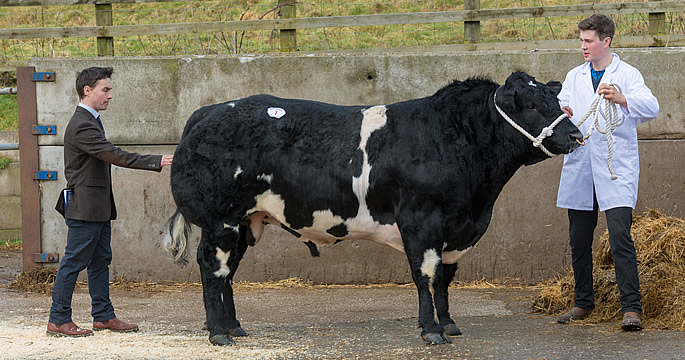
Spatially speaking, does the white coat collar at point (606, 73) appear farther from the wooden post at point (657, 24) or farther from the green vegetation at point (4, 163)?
the green vegetation at point (4, 163)

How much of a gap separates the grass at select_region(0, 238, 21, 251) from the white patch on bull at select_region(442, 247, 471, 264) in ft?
20.5

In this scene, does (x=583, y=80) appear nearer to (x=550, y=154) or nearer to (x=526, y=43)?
(x=550, y=154)

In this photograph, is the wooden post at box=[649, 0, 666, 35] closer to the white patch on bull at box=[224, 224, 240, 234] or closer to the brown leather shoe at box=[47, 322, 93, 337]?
the white patch on bull at box=[224, 224, 240, 234]

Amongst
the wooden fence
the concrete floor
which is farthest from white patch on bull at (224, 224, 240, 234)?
the wooden fence

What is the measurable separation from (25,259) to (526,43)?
5801mm

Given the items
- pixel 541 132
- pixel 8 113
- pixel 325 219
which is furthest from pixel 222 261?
pixel 8 113

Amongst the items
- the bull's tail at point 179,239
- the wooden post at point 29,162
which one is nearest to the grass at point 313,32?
the wooden post at point 29,162

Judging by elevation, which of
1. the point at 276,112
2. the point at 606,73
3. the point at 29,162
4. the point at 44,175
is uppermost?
the point at 606,73

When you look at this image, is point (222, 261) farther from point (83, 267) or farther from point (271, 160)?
point (83, 267)

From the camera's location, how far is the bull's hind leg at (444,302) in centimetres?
549

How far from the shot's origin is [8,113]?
13.1m

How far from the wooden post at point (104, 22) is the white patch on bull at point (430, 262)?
533 centimetres

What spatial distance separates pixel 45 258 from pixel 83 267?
2.24m

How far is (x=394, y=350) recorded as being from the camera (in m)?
5.04
